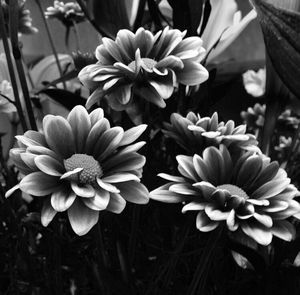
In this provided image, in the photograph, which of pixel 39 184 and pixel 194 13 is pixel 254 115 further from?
pixel 39 184

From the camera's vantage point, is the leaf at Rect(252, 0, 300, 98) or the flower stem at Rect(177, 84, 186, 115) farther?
the flower stem at Rect(177, 84, 186, 115)

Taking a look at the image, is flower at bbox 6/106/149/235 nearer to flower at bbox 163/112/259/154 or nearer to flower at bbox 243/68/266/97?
flower at bbox 163/112/259/154

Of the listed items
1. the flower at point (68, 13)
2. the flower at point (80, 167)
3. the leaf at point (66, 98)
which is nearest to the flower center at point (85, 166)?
the flower at point (80, 167)

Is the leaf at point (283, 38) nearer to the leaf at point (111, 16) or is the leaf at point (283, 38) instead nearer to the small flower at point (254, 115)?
the leaf at point (111, 16)

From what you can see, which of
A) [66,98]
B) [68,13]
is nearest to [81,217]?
[66,98]

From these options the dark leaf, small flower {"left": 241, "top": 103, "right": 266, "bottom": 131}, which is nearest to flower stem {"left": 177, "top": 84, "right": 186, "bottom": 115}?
the dark leaf

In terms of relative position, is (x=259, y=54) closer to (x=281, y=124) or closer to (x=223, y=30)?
(x=281, y=124)
